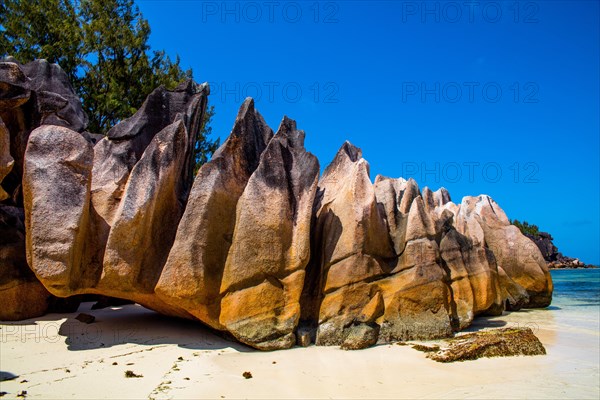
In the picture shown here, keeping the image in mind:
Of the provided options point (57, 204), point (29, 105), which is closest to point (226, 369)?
point (57, 204)

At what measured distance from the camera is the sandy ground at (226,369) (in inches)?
181

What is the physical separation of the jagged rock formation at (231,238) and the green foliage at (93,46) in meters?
9.52

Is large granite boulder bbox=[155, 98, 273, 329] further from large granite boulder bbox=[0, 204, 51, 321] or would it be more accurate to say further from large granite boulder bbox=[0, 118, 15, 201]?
large granite boulder bbox=[0, 204, 51, 321]

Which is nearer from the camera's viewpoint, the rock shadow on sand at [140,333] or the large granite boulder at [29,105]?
the rock shadow on sand at [140,333]

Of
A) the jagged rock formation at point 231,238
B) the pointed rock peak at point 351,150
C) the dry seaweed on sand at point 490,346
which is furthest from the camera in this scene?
the pointed rock peak at point 351,150

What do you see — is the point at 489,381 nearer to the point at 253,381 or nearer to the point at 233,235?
the point at 253,381

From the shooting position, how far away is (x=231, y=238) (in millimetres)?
6527

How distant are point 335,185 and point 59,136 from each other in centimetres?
446

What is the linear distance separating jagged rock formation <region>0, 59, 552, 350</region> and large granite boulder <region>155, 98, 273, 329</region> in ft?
0.06

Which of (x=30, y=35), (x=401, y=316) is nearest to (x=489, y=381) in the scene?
(x=401, y=316)

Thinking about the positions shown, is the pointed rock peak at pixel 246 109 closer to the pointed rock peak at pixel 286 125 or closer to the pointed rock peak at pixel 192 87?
the pointed rock peak at pixel 286 125

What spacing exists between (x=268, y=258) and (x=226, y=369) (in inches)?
65.4

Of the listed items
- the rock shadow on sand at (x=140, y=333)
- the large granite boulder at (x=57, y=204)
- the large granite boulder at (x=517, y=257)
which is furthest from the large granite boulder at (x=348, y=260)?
the large granite boulder at (x=517, y=257)

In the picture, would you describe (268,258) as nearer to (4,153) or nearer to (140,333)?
(140,333)
